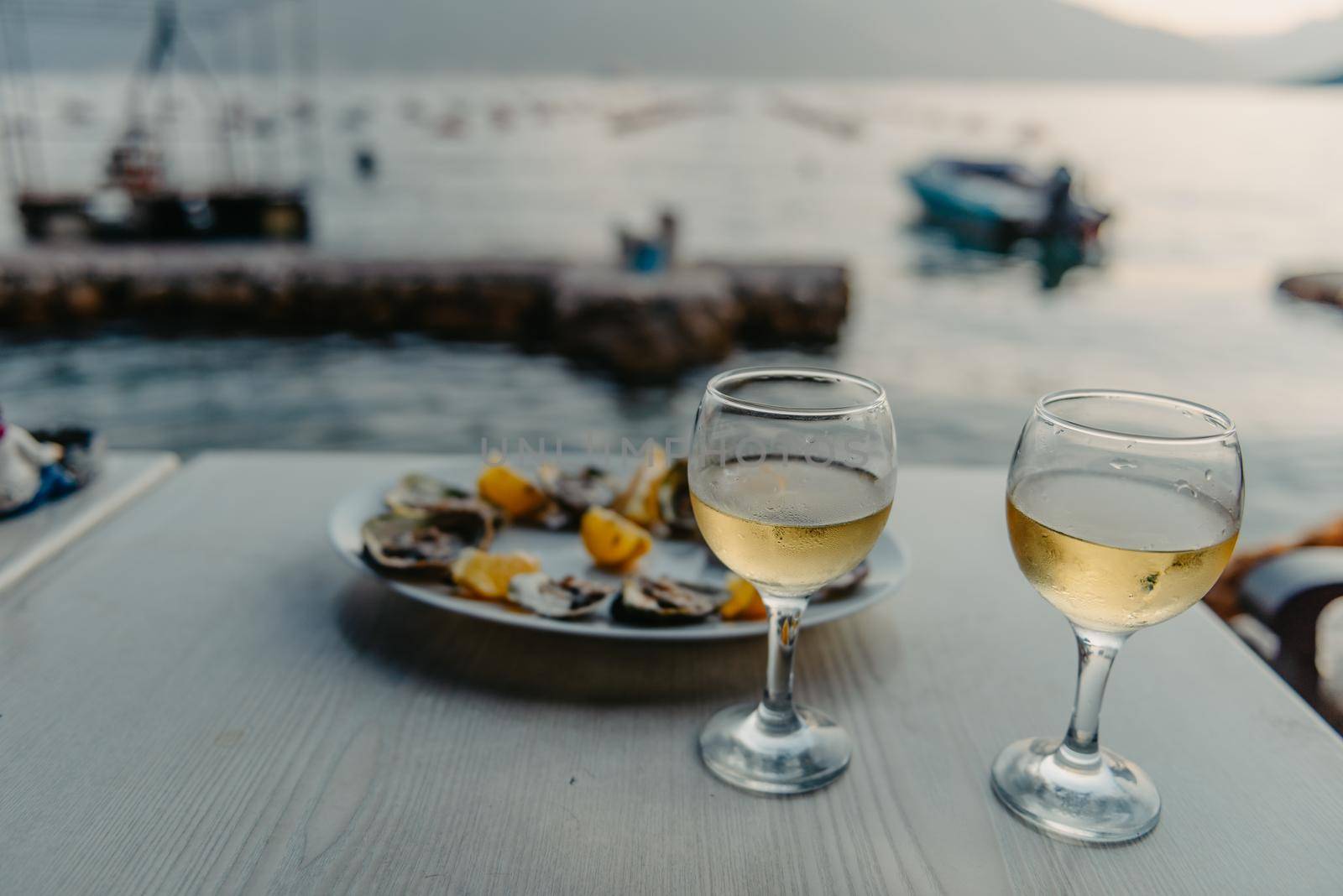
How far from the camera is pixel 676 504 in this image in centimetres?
118

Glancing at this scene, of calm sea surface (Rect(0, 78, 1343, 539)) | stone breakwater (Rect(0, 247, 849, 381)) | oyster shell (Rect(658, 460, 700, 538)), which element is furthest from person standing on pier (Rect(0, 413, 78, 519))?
stone breakwater (Rect(0, 247, 849, 381))

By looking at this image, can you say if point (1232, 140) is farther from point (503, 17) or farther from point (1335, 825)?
point (1335, 825)

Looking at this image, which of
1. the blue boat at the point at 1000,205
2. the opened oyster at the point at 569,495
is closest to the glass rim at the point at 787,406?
the opened oyster at the point at 569,495

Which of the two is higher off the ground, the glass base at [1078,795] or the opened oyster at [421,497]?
the opened oyster at [421,497]

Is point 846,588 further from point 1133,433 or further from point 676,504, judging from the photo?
point 1133,433

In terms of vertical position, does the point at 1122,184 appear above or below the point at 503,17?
below

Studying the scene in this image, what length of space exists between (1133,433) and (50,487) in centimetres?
135

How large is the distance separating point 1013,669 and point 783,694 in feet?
1.00

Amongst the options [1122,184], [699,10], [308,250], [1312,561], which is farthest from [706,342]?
[699,10]

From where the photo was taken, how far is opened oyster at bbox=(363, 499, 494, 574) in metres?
1.02

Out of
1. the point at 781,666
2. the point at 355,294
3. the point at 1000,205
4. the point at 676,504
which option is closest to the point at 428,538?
the point at 676,504

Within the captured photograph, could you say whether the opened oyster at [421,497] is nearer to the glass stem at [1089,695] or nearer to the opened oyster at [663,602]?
the opened oyster at [663,602]

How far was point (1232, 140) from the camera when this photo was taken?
62031 mm

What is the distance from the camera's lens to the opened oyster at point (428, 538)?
102 centimetres
